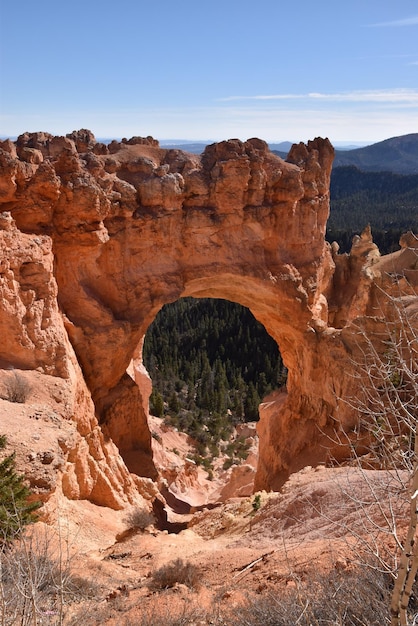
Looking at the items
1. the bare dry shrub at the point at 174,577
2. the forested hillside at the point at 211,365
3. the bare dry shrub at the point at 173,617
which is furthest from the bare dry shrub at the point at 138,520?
the forested hillside at the point at 211,365

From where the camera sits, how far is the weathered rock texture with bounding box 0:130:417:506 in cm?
1288

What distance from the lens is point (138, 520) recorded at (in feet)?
44.2

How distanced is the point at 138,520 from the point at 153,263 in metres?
7.62

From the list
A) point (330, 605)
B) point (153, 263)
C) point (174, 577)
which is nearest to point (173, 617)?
point (174, 577)

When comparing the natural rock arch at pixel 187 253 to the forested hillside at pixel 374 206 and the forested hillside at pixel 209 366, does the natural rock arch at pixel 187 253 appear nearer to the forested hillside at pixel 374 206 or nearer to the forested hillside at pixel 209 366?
the forested hillside at pixel 209 366

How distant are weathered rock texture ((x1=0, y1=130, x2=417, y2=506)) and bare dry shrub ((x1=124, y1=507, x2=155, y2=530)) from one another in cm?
145

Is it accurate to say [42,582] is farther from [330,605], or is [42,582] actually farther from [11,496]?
[330,605]

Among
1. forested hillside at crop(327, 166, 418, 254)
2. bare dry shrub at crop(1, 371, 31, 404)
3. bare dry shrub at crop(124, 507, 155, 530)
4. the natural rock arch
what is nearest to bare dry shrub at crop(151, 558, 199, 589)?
bare dry shrub at crop(124, 507, 155, 530)

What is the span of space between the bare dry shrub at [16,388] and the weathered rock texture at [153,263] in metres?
0.75

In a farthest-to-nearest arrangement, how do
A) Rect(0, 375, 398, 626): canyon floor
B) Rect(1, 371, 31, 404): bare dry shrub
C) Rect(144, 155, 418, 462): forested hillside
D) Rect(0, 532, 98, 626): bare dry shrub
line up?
Rect(144, 155, 418, 462): forested hillside < Rect(1, 371, 31, 404): bare dry shrub < Rect(0, 375, 398, 626): canyon floor < Rect(0, 532, 98, 626): bare dry shrub

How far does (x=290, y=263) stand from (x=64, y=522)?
11553 millimetres

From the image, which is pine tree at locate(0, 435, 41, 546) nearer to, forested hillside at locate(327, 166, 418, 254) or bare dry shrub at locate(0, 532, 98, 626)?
bare dry shrub at locate(0, 532, 98, 626)

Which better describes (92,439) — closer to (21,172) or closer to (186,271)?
(186,271)

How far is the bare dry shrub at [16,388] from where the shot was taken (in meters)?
11.1
